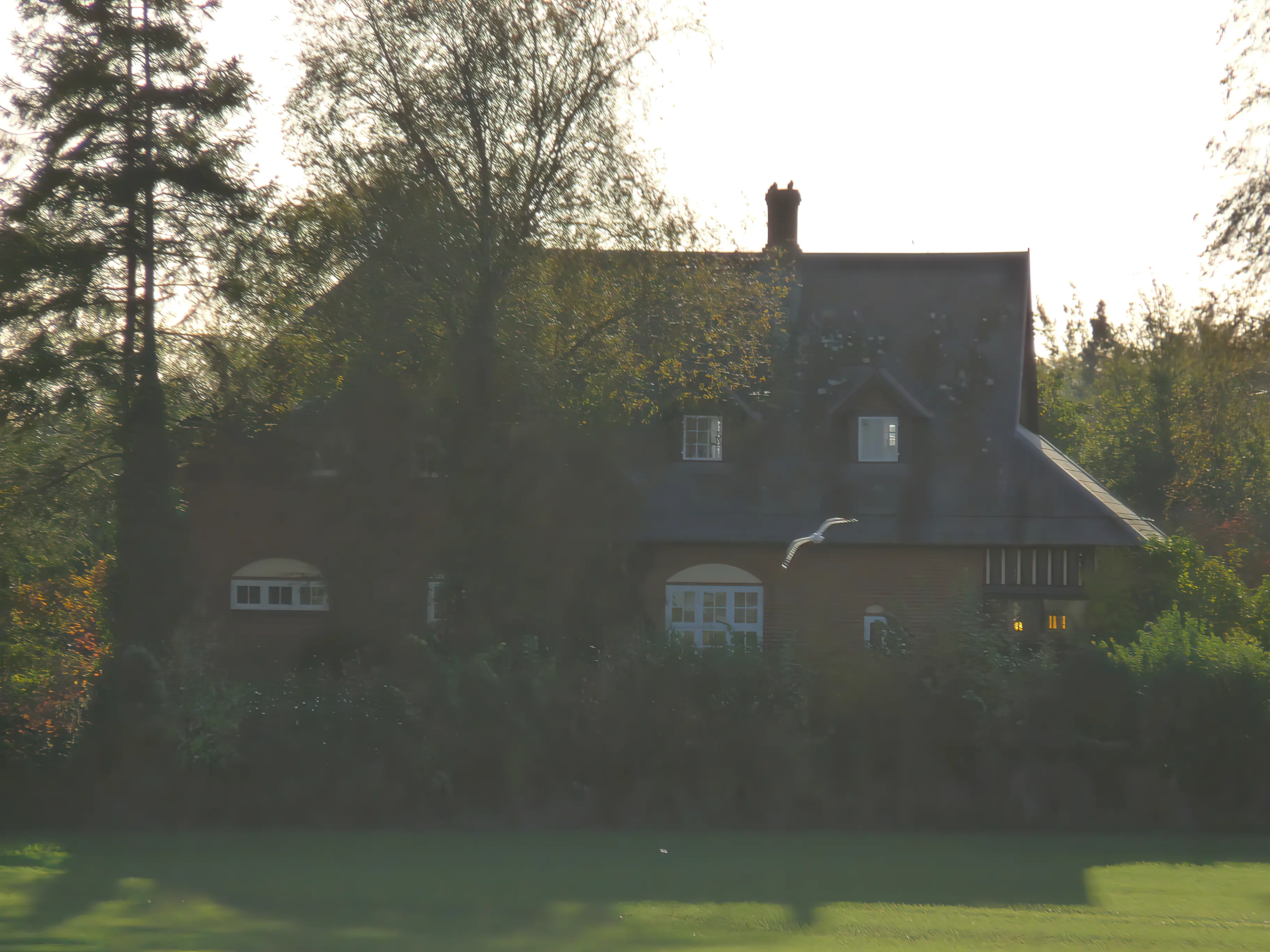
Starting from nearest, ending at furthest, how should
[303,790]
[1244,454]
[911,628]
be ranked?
[303,790]
[911,628]
[1244,454]

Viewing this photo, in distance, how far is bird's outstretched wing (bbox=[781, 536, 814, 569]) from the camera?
19.0 metres

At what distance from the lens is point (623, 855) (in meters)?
12.1

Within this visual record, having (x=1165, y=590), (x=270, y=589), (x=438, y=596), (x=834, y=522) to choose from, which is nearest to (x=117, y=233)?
(x=438, y=596)

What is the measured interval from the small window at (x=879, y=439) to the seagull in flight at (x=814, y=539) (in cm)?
171

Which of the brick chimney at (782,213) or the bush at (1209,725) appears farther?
the brick chimney at (782,213)

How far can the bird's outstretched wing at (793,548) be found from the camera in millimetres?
18969

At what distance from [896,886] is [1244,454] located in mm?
30642

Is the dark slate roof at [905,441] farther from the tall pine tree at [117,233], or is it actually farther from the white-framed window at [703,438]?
the tall pine tree at [117,233]

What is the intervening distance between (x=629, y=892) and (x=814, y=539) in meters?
9.46

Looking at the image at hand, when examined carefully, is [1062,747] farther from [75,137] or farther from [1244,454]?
[1244,454]

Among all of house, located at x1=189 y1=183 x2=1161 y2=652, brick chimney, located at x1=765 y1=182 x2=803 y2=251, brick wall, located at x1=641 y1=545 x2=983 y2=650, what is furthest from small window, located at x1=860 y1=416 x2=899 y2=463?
brick chimney, located at x1=765 y1=182 x2=803 y2=251

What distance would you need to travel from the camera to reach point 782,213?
29.0 m

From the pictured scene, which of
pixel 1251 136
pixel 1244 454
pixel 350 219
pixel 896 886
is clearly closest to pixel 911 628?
pixel 896 886

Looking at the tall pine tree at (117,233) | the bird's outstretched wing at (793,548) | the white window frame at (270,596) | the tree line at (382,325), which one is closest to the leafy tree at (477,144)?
the tree line at (382,325)
